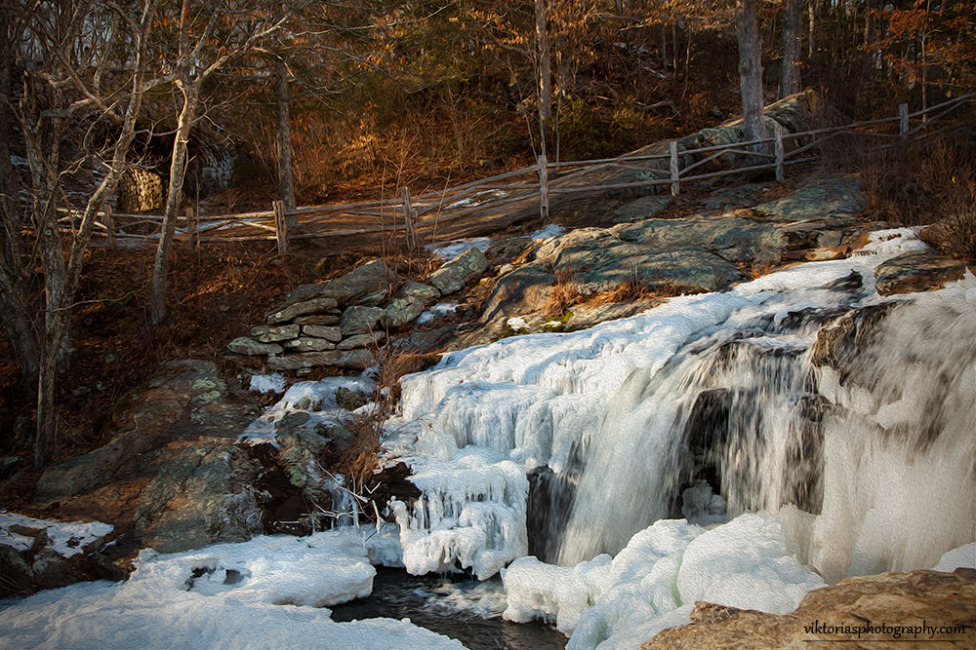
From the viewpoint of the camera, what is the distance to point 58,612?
525cm

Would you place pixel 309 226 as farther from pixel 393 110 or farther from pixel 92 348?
pixel 393 110

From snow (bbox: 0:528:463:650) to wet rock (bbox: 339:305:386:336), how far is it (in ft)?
10.8

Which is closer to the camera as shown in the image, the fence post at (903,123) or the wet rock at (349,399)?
the wet rock at (349,399)

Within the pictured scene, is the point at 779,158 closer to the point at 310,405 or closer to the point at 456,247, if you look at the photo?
the point at 456,247

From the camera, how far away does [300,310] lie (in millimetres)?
9148

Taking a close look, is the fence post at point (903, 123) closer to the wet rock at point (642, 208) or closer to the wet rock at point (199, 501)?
the wet rock at point (642, 208)

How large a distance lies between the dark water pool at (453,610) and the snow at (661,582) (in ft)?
0.49

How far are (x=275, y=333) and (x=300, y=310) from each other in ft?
1.50

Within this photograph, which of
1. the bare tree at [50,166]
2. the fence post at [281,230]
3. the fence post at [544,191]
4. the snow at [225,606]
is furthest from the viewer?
the fence post at [544,191]

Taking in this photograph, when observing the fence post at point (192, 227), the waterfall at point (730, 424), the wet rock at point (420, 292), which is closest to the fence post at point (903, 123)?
the waterfall at point (730, 424)

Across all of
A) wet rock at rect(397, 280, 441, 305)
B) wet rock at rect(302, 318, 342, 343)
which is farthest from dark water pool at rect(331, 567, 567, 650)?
wet rock at rect(397, 280, 441, 305)

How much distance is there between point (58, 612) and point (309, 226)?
8389mm

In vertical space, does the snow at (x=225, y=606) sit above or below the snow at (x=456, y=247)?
below

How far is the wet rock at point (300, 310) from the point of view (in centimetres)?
912
